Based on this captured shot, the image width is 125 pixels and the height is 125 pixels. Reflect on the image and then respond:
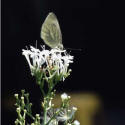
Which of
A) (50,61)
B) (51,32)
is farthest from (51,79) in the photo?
(51,32)

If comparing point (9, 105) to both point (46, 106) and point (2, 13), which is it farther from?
point (46, 106)

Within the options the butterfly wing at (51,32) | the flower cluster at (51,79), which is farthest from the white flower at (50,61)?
the butterfly wing at (51,32)

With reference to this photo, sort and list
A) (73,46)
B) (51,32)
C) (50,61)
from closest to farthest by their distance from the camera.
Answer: (50,61)
(51,32)
(73,46)

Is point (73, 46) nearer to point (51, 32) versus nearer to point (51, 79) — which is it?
point (51, 32)

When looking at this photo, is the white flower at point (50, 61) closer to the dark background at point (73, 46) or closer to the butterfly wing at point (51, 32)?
the butterfly wing at point (51, 32)

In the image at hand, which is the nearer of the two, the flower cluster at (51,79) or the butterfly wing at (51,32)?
the flower cluster at (51,79)
